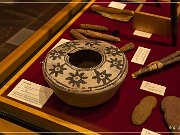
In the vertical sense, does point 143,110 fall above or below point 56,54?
below

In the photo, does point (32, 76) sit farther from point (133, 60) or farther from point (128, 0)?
point (128, 0)

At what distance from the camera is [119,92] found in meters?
0.93

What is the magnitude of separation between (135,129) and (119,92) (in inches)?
6.3

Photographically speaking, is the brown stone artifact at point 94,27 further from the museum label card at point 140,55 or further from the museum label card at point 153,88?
the museum label card at point 153,88

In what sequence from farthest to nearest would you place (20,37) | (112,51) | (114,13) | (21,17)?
(21,17), (20,37), (114,13), (112,51)

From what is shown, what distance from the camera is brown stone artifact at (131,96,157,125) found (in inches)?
32.3

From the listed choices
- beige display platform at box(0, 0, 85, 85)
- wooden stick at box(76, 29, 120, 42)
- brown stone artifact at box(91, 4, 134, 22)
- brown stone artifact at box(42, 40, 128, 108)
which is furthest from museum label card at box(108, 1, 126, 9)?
brown stone artifact at box(42, 40, 128, 108)

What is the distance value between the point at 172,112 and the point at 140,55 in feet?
1.00

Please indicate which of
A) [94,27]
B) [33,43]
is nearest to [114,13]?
[94,27]

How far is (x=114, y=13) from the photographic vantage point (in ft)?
4.32

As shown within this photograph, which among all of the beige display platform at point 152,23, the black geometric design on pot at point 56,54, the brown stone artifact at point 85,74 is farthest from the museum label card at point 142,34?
the black geometric design on pot at point 56,54

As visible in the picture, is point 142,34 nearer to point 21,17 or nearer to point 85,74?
point 85,74

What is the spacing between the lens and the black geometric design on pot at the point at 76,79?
749 mm

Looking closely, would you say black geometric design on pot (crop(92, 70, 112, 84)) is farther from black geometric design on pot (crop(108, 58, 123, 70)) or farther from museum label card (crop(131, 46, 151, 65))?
museum label card (crop(131, 46, 151, 65))
